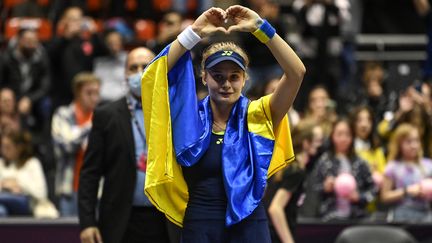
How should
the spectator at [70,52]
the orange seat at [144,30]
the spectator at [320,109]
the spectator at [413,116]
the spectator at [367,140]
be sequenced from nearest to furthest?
the spectator at [367,140] < the spectator at [413,116] < the spectator at [320,109] < the spectator at [70,52] < the orange seat at [144,30]

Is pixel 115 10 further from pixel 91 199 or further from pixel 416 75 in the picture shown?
pixel 91 199

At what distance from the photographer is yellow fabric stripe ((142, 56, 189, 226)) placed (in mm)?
5727

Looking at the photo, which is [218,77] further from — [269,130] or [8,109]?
[8,109]

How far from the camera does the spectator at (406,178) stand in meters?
10.4

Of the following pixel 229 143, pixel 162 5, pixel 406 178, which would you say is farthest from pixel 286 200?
pixel 162 5

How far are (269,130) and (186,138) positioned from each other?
0.44 meters

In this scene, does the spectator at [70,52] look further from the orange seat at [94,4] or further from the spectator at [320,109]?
the spectator at [320,109]

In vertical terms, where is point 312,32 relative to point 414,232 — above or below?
above

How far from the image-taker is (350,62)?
15547mm

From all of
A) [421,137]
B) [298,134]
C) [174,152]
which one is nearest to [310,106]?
[421,137]

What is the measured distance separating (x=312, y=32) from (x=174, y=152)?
362 inches

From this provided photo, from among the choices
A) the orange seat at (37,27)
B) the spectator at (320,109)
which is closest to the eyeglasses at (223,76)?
the spectator at (320,109)

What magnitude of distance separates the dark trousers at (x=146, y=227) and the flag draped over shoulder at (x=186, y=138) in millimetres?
1295

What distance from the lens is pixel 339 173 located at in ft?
33.5
